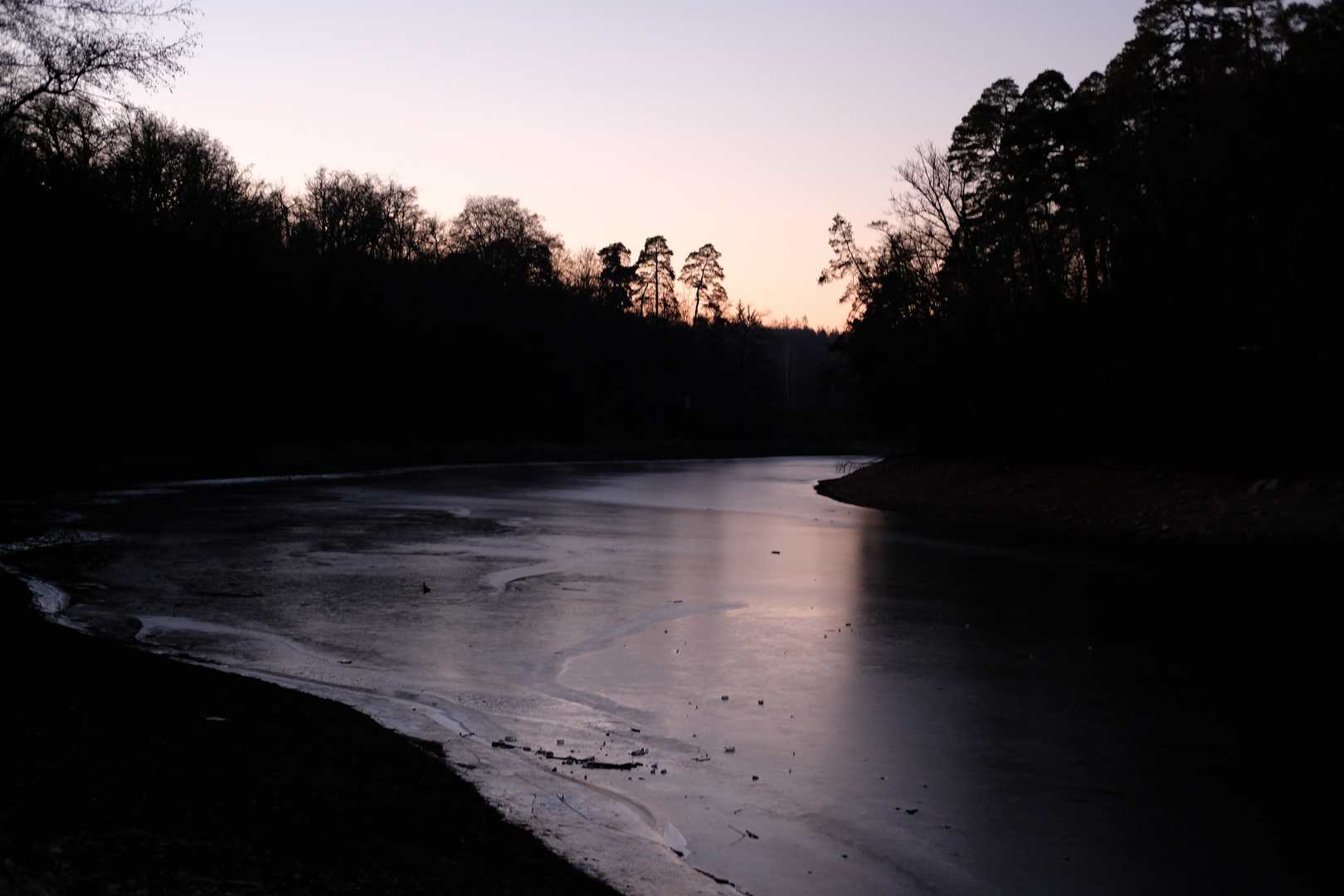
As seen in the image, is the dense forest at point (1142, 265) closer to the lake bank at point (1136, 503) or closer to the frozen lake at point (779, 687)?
the lake bank at point (1136, 503)

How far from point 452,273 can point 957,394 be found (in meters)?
51.7

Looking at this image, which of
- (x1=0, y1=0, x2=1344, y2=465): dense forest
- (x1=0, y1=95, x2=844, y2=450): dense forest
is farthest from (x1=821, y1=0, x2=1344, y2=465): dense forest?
(x1=0, y1=95, x2=844, y2=450): dense forest

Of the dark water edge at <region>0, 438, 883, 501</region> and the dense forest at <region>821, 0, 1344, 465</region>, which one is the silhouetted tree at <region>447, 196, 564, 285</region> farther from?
the dense forest at <region>821, 0, 1344, 465</region>

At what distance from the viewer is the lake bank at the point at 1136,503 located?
916 inches

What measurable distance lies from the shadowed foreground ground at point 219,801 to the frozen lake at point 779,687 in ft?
2.32

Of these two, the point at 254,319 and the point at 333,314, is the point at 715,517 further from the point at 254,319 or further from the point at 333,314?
the point at 333,314

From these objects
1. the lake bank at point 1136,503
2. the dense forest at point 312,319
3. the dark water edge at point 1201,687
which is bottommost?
the dark water edge at point 1201,687

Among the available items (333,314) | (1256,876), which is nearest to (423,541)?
(1256,876)

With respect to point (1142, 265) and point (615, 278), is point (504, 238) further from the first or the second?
point (1142, 265)

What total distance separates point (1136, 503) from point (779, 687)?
2011 cm

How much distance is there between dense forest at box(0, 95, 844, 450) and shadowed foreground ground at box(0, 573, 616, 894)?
703cm

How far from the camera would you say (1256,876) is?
6090 mm

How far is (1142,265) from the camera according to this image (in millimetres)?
32500

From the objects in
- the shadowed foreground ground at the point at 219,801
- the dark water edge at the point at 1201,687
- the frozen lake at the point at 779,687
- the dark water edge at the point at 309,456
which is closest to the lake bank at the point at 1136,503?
the dark water edge at the point at 1201,687
